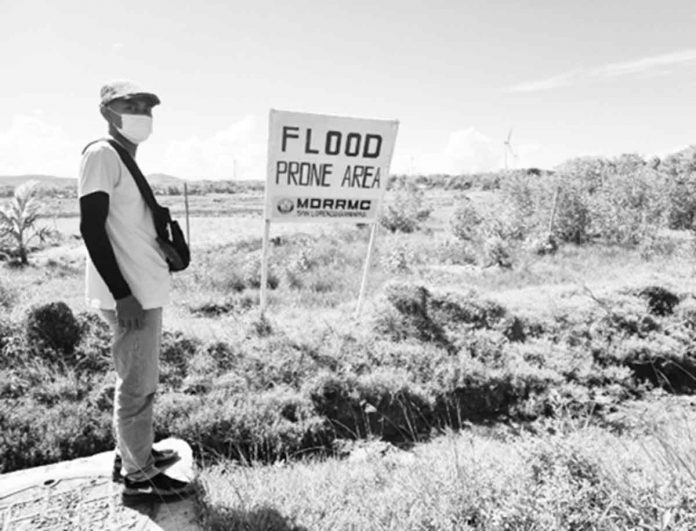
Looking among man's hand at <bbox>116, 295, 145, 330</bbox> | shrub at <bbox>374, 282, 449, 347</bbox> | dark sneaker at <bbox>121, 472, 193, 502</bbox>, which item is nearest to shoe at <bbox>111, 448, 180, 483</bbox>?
dark sneaker at <bbox>121, 472, 193, 502</bbox>

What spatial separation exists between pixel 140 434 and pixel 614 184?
16.3 meters

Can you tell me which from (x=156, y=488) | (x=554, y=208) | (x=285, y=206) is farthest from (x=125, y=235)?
(x=554, y=208)

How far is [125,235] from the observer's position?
2467 mm

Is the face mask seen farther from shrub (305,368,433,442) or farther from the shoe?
shrub (305,368,433,442)

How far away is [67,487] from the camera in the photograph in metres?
2.84

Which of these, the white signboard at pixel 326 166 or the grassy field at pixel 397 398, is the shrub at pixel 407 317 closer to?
the grassy field at pixel 397 398

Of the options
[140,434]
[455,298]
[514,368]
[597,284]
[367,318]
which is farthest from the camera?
[597,284]

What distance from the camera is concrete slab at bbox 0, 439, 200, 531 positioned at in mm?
2555

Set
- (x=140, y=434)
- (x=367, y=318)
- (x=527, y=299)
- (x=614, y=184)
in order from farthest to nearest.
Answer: (x=614, y=184) → (x=527, y=299) → (x=367, y=318) → (x=140, y=434)

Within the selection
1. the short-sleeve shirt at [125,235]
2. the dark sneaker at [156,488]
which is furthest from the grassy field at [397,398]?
the short-sleeve shirt at [125,235]

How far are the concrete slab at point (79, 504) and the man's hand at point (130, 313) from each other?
109 centimetres

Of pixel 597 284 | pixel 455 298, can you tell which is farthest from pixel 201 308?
pixel 597 284

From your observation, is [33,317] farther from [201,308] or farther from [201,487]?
[201,487]

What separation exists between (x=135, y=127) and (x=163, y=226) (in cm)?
54
